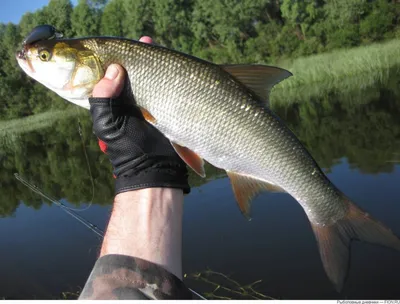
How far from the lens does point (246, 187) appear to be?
2.85 metres

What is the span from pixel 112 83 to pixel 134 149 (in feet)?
1.66

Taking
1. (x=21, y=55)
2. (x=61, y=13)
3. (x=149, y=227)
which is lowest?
(x=149, y=227)

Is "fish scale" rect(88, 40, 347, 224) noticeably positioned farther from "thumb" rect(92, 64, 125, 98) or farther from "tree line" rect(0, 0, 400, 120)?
"tree line" rect(0, 0, 400, 120)

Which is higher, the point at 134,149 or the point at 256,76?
the point at 256,76

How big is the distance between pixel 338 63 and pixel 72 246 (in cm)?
1691

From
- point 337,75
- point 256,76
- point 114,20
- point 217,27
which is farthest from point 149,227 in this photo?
point 114,20

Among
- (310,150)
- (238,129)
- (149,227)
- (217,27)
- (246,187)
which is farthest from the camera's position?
(217,27)

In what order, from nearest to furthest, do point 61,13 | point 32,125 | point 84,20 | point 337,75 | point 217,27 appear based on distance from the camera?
point 337,75 → point 32,125 → point 217,27 → point 84,20 → point 61,13

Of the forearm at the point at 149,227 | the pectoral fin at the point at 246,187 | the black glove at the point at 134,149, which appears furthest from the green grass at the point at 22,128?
the pectoral fin at the point at 246,187

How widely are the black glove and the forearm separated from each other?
79mm

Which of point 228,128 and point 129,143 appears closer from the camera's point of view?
point 228,128

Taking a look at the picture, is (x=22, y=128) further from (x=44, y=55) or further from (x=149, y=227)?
(x=149, y=227)

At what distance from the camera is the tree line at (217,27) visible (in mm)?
34156

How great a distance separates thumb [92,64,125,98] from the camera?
2.79m
